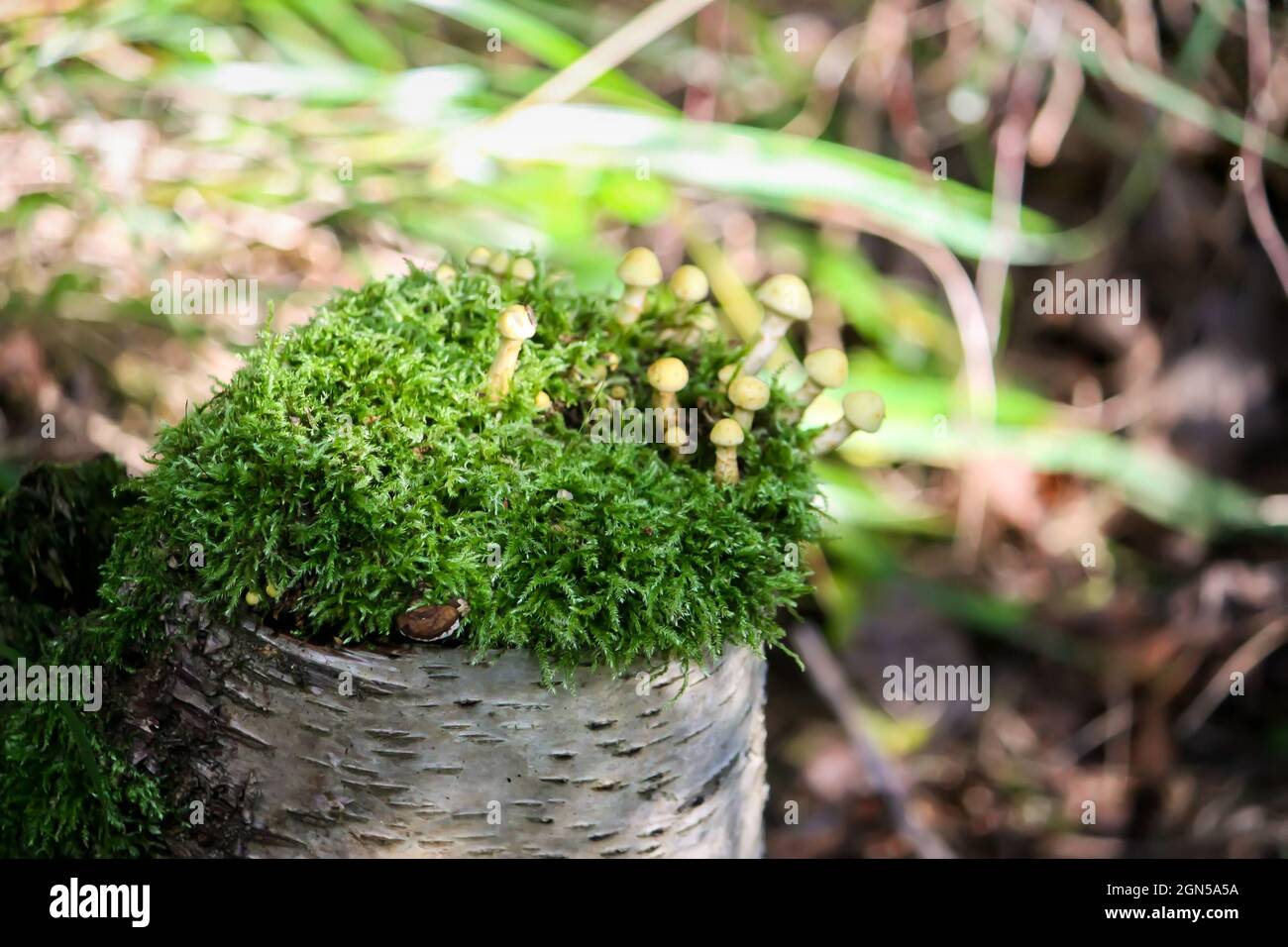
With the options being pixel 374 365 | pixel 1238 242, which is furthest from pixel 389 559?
pixel 1238 242

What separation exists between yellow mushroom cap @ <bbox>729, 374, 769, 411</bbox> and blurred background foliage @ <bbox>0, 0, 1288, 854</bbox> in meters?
1.16

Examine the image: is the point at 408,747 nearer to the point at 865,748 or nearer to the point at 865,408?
the point at 865,408

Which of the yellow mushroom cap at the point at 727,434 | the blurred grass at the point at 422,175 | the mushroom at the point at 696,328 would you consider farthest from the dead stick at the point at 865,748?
the yellow mushroom cap at the point at 727,434

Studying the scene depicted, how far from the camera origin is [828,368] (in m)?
1.57

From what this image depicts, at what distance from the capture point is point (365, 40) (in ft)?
10.2

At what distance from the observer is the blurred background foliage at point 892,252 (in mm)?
2631

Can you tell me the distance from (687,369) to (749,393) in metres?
0.14

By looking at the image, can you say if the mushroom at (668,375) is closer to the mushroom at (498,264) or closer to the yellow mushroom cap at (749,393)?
the yellow mushroom cap at (749,393)

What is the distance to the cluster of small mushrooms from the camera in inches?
54.2

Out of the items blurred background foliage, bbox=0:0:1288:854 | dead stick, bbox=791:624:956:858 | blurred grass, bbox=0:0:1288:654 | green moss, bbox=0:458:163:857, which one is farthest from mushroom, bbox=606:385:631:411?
dead stick, bbox=791:624:956:858

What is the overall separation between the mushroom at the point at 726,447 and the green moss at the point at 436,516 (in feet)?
0.09

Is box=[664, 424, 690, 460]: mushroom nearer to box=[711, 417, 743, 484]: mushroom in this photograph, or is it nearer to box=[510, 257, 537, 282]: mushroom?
box=[711, 417, 743, 484]: mushroom

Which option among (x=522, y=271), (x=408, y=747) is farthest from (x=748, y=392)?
(x=408, y=747)
